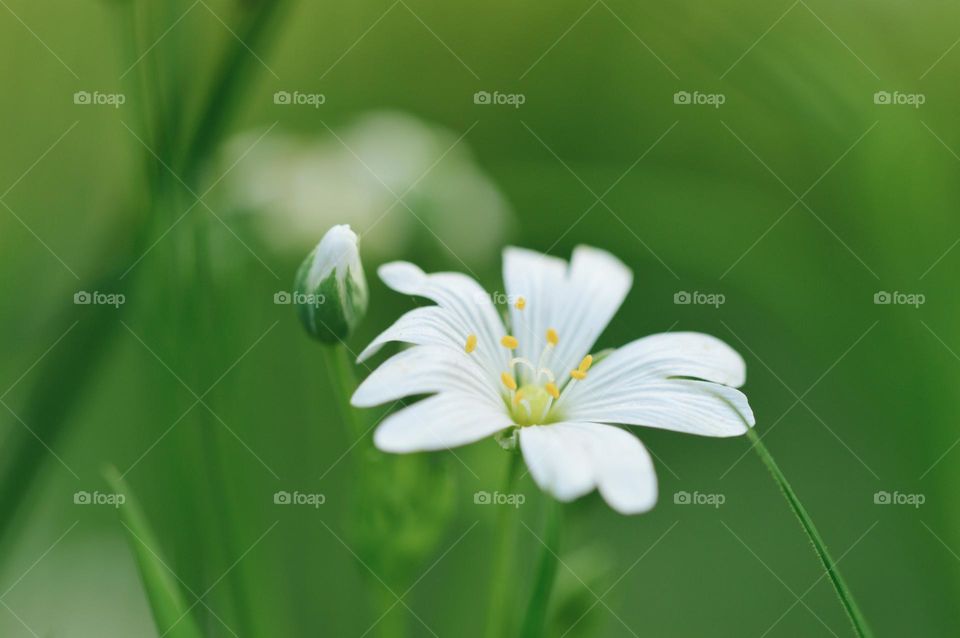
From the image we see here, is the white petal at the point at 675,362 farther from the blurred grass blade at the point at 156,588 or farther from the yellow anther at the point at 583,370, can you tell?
the blurred grass blade at the point at 156,588

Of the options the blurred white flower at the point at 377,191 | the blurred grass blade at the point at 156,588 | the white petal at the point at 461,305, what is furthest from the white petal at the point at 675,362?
the blurred white flower at the point at 377,191

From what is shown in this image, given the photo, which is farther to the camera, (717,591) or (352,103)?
(352,103)

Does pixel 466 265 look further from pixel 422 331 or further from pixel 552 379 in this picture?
pixel 422 331

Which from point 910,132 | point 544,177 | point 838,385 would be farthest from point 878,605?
point 544,177

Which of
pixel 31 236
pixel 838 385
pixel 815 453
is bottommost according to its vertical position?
pixel 815 453

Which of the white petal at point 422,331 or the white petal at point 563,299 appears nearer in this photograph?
the white petal at point 422,331

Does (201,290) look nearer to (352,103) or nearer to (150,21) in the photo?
(150,21)
